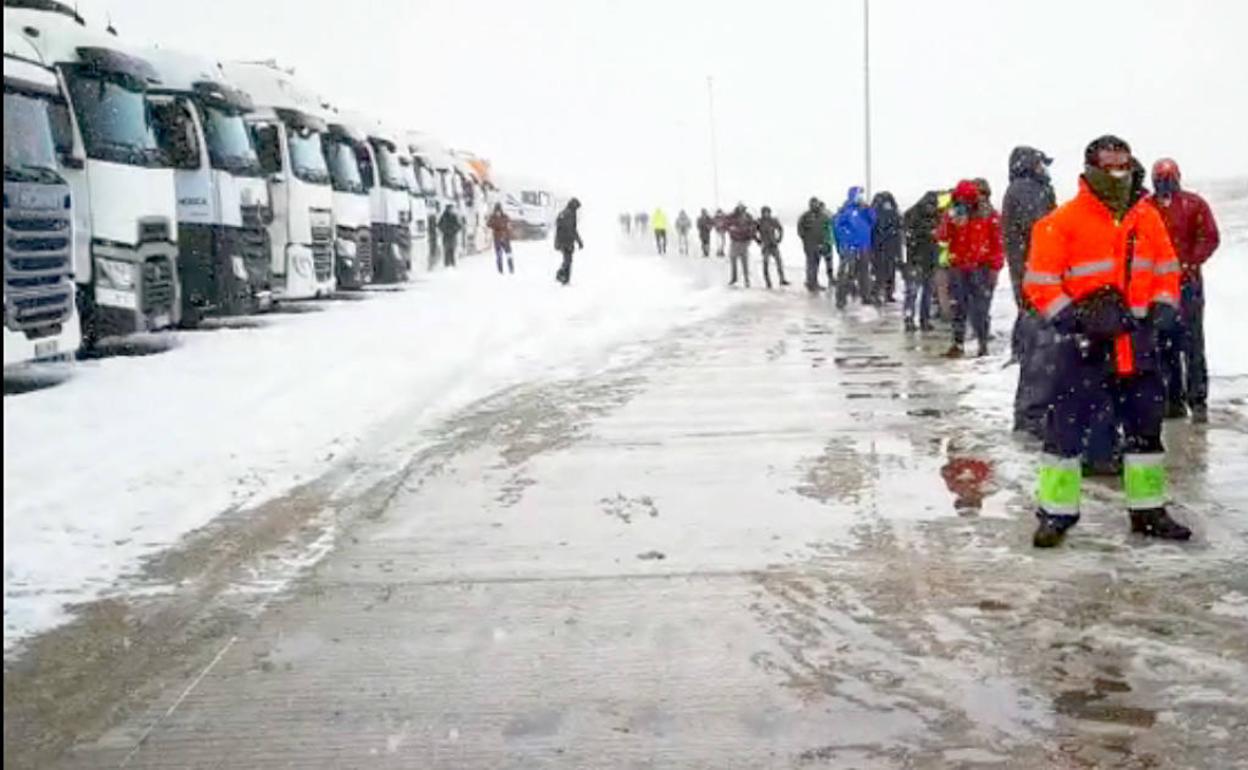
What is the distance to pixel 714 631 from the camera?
4594mm

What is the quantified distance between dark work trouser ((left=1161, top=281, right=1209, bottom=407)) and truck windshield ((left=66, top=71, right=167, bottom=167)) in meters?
9.07

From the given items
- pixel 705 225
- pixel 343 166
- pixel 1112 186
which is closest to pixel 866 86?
pixel 705 225

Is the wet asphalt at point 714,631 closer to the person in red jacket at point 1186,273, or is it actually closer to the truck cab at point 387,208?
the person in red jacket at point 1186,273

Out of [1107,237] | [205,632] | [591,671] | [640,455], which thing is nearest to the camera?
[591,671]

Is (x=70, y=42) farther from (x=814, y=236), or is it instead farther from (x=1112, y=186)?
(x=814, y=236)

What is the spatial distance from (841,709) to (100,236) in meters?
10.3

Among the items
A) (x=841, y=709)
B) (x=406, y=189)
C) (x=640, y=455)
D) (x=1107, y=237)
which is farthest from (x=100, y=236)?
(x=406, y=189)

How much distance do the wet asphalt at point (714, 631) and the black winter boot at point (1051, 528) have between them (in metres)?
0.07

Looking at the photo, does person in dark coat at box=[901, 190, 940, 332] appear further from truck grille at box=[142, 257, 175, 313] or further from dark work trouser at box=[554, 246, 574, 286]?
dark work trouser at box=[554, 246, 574, 286]

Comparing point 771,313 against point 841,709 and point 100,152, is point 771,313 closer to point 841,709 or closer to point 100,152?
point 100,152

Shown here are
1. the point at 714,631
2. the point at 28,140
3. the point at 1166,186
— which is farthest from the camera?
the point at 28,140

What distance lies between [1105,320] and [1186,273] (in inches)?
128

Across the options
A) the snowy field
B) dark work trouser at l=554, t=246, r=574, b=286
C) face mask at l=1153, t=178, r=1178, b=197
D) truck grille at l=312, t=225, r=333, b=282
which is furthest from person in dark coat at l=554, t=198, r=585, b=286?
face mask at l=1153, t=178, r=1178, b=197

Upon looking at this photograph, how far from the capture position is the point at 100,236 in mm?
12516
